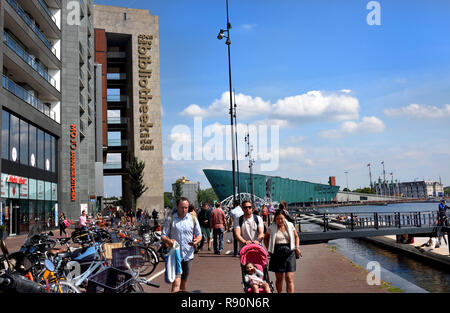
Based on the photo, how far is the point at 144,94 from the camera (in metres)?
66.2

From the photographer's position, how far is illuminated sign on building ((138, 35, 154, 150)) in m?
65.8

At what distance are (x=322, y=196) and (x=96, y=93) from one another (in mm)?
121538

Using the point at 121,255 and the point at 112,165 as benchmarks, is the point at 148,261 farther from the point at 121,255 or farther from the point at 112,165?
the point at 112,165

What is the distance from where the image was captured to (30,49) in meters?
31.1

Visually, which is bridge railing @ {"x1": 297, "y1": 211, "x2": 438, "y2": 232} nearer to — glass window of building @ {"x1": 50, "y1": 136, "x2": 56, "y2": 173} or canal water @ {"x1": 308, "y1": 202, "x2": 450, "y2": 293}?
canal water @ {"x1": 308, "y1": 202, "x2": 450, "y2": 293}

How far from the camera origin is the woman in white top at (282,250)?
6.45 m

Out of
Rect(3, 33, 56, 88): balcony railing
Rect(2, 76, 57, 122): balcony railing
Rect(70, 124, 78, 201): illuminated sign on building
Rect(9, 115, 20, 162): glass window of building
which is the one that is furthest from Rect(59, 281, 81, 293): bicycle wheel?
Rect(70, 124, 78, 201): illuminated sign on building

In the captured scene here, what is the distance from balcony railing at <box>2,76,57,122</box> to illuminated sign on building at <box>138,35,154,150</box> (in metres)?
30.8

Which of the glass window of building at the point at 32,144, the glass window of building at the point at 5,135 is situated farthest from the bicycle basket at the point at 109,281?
the glass window of building at the point at 32,144

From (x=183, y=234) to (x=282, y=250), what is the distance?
1.60 meters

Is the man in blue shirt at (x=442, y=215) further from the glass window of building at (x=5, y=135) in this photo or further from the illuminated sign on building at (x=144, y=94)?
the illuminated sign on building at (x=144, y=94)

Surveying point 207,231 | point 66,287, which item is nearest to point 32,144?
point 207,231

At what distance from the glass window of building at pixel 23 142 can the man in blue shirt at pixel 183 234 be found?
24.3 m
